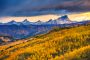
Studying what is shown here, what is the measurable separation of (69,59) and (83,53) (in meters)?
3.66

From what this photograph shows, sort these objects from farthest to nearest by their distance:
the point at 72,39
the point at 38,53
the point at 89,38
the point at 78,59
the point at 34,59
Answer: the point at 72,39, the point at 89,38, the point at 38,53, the point at 34,59, the point at 78,59

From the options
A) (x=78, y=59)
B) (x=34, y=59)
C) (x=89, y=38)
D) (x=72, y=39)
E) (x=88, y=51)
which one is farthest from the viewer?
(x=72, y=39)

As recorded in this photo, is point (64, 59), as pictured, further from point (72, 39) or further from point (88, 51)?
point (72, 39)

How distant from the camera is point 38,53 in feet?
262

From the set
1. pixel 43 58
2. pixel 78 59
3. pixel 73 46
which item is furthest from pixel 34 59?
pixel 78 59

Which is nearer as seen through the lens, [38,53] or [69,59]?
[69,59]

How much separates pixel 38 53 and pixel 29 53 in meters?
2.83

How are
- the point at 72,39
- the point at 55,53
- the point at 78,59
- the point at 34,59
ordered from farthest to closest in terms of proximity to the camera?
the point at 72,39 < the point at 55,53 < the point at 34,59 < the point at 78,59

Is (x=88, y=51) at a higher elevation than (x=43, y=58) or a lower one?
higher

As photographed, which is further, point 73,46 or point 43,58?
point 73,46

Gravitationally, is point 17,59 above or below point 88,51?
below

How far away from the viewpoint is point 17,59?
7625 cm

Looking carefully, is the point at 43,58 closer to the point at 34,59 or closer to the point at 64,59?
the point at 34,59

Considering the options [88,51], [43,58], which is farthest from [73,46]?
[88,51]
